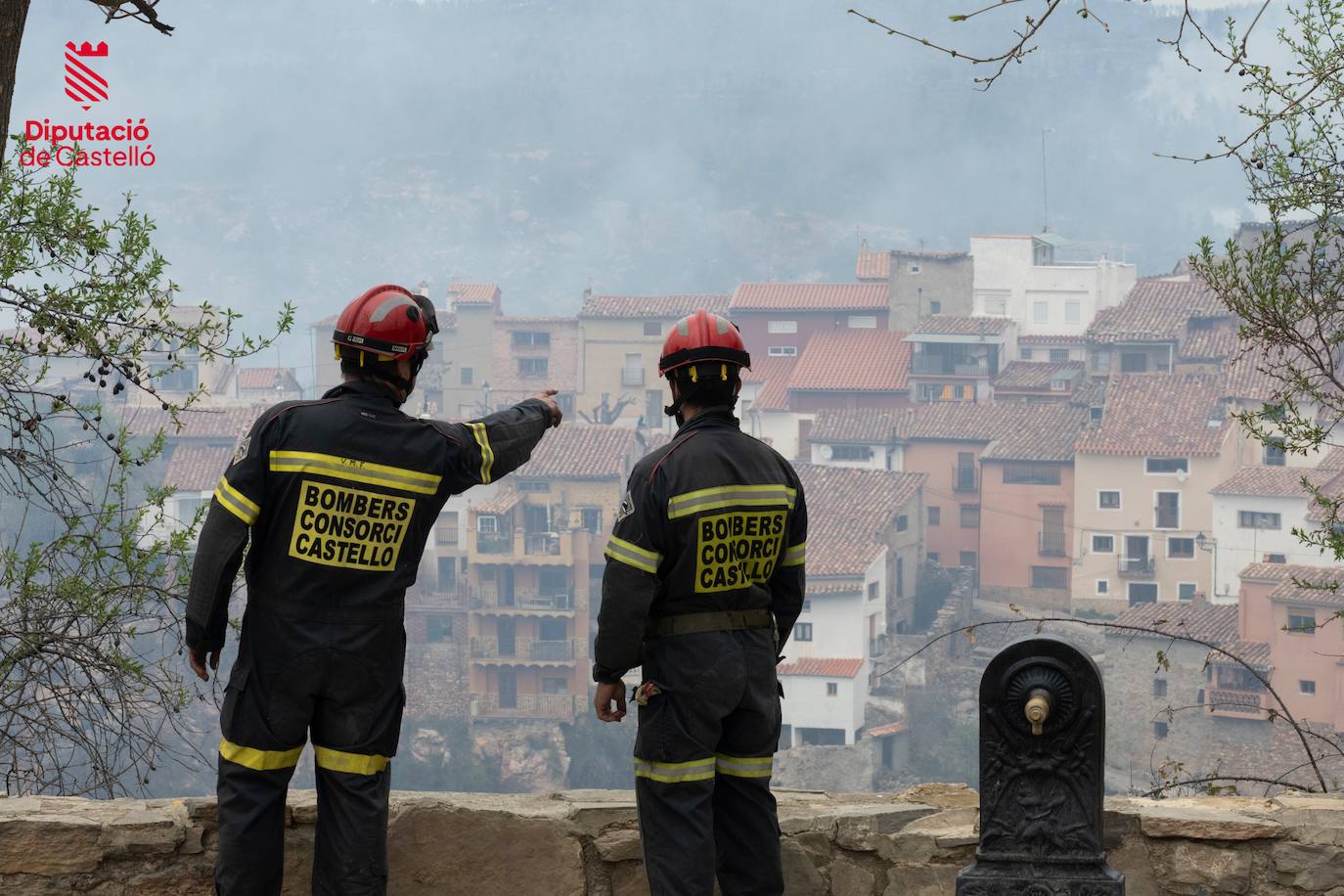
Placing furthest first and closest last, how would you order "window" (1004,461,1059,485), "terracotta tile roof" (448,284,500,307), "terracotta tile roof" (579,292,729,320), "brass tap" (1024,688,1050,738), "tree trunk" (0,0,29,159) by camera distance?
"terracotta tile roof" (448,284,500,307), "terracotta tile roof" (579,292,729,320), "window" (1004,461,1059,485), "tree trunk" (0,0,29,159), "brass tap" (1024,688,1050,738)

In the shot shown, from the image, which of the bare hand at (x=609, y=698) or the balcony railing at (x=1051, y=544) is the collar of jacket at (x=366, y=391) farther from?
the balcony railing at (x=1051, y=544)

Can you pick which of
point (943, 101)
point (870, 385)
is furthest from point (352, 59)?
point (870, 385)

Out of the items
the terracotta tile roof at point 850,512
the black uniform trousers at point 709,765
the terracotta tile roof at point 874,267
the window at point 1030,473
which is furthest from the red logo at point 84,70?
the terracotta tile roof at point 874,267

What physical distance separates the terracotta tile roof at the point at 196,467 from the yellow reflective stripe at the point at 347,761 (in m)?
45.3

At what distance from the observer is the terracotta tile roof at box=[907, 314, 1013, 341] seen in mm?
52000

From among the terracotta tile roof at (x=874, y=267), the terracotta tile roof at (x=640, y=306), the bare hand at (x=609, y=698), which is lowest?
the bare hand at (x=609, y=698)

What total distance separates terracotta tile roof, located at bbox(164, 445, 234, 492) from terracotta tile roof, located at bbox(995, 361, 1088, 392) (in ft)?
88.4

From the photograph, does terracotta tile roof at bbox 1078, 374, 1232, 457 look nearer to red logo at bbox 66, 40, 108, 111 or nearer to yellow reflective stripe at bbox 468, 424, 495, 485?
red logo at bbox 66, 40, 108, 111

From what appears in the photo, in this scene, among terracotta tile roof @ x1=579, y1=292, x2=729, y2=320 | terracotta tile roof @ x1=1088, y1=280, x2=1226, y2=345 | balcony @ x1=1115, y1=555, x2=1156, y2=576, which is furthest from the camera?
terracotta tile roof @ x1=579, y1=292, x2=729, y2=320

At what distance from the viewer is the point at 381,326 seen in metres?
3.25

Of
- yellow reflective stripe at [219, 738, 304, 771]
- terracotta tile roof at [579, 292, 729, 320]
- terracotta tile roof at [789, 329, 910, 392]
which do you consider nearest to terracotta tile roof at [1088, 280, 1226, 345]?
terracotta tile roof at [789, 329, 910, 392]

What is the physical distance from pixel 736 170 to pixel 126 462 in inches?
5286

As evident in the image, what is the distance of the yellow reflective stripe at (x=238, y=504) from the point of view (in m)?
3.08

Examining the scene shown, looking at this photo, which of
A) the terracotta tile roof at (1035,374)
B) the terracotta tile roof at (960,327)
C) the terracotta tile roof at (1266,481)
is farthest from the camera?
the terracotta tile roof at (960,327)
